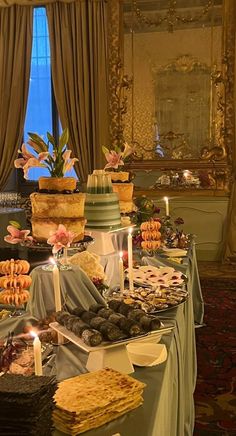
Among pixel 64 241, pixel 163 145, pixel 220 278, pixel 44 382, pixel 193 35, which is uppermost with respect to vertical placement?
pixel 193 35

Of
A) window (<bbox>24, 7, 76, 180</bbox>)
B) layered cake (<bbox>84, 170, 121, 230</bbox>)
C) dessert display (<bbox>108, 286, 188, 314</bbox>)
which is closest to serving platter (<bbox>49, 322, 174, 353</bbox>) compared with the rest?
dessert display (<bbox>108, 286, 188, 314</bbox>)

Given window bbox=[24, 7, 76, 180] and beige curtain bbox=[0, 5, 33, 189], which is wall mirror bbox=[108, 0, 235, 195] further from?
beige curtain bbox=[0, 5, 33, 189]

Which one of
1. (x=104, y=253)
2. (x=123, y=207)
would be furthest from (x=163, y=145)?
(x=104, y=253)

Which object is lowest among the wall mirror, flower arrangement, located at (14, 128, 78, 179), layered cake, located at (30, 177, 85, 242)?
layered cake, located at (30, 177, 85, 242)

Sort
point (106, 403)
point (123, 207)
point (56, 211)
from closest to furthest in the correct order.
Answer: point (106, 403)
point (56, 211)
point (123, 207)

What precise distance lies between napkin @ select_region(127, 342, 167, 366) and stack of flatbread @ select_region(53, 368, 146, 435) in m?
0.17

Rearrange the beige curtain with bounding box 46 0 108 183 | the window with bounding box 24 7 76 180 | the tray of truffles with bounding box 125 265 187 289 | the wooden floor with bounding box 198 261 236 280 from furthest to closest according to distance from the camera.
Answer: the window with bounding box 24 7 76 180 → the beige curtain with bounding box 46 0 108 183 → the wooden floor with bounding box 198 261 236 280 → the tray of truffles with bounding box 125 265 187 289

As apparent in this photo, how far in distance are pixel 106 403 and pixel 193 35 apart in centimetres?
502

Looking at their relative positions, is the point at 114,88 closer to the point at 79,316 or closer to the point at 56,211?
the point at 56,211

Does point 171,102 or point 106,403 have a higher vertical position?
point 171,102

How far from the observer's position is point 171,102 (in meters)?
5.52

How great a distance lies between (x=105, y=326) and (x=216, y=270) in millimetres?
4042

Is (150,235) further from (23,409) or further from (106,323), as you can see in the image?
(23,409)

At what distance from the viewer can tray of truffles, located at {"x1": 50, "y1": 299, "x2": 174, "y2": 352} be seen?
1165 millimetres
